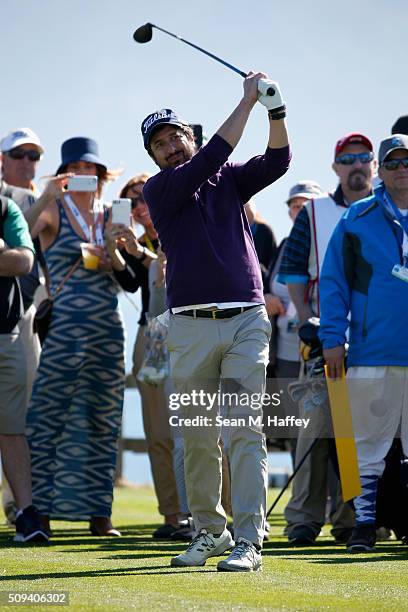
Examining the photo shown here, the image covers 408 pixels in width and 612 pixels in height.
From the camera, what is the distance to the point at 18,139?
940 centimetres

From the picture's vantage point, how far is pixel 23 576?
5.64m

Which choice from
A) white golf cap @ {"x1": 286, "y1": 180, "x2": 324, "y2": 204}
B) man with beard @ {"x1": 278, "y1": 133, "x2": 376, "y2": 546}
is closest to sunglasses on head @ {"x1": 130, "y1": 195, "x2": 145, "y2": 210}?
man with beard @ {"x1": 278, "y1": 133, "x2": 376, "y2": 546}

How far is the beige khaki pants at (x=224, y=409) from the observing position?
236 inches

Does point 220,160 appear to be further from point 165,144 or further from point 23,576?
point 23,576

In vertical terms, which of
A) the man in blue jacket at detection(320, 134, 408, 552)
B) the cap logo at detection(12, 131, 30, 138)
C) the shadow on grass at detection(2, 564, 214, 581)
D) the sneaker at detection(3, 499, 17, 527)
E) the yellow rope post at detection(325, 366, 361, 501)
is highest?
the cap logo at detection(12, 131, 30, 138)

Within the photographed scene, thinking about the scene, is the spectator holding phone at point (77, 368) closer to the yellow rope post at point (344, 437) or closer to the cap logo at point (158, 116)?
the yellow rope post at point (344, 437)

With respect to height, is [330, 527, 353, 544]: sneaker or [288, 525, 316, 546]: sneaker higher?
[288, 525, 316, 546]: sneaker

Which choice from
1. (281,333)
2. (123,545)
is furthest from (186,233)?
(281,333)

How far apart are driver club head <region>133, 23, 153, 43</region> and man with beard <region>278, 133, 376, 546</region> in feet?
5.80

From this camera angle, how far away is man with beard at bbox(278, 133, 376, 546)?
8352 mm

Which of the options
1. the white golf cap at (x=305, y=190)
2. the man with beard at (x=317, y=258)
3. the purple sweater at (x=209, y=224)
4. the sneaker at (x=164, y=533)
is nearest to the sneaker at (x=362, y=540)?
the man with beard at (x=317, y=258)

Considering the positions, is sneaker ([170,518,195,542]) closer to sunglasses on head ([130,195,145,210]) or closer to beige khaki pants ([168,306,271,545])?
beige khaki pants ([168,306,271,545])

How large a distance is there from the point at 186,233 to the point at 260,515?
1.34m

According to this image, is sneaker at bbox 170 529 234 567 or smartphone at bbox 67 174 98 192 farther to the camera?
smartphone at bbox 67 174 98 192
